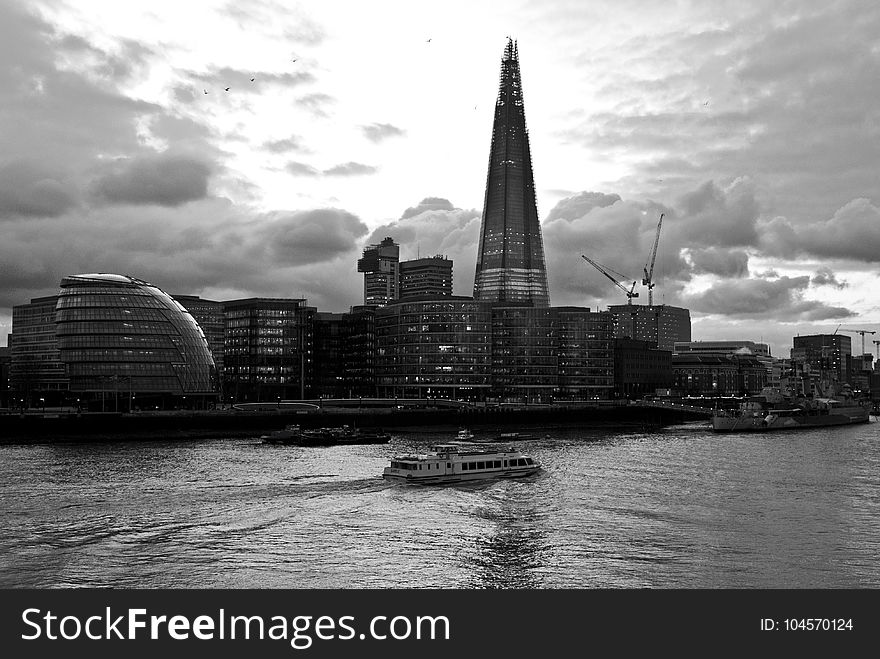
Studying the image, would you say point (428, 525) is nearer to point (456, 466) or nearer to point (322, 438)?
point (456, 466)

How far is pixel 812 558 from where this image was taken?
48031mm

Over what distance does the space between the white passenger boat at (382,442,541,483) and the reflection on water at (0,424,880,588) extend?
189 cm

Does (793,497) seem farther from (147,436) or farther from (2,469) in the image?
(147,436)

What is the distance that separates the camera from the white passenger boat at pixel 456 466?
77.1 metres

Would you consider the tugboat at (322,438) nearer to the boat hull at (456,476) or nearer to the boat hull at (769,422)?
the boat hull at (456,476)

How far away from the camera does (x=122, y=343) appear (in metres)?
180

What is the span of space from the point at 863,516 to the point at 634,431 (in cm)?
11369

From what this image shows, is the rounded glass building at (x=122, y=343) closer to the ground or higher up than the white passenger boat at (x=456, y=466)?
higher up

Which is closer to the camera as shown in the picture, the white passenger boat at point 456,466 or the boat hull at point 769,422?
the white passenger boat at point 456,466

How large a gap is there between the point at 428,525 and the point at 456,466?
74.7 ft

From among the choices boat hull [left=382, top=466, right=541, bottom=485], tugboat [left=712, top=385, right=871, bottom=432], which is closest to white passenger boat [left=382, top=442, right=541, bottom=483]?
Result: boat hull [left=382, top=466, right=541, bottom=485]

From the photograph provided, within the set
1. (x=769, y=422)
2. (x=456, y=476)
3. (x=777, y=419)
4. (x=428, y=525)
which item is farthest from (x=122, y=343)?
(x=428, y=525)

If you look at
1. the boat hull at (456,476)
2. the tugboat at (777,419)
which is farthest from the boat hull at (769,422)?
the boat hull at (456,476)

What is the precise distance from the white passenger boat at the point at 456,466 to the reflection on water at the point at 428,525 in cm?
189
